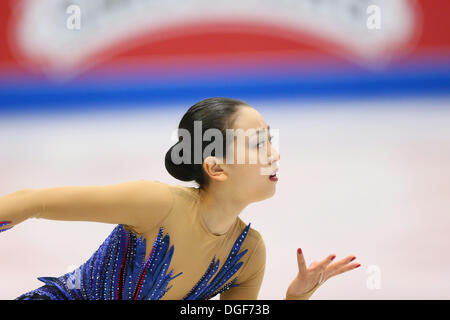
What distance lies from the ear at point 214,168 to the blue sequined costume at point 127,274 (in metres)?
0.22

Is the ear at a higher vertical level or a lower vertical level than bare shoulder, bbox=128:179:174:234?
higher

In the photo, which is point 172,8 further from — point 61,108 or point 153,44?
point 61,108

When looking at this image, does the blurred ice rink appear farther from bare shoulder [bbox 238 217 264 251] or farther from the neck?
the neck

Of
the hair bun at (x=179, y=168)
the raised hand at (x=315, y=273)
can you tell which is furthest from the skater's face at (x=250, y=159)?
the raised hand at (x=315, y=273)

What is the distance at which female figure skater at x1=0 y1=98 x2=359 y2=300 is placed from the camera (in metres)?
1.66

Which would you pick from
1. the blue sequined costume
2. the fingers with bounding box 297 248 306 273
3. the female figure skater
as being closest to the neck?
the female figure skater

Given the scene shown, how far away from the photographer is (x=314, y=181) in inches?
131

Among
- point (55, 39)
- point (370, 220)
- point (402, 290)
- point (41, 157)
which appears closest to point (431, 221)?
point (370, 220)

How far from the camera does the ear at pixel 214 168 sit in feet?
5.63

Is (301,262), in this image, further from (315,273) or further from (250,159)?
(250,159)

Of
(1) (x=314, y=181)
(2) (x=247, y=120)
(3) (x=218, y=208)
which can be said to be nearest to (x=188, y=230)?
(3) (x=218, y=208)

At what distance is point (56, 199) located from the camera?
1.53 m

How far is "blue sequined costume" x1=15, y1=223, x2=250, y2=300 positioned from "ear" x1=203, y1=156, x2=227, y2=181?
217 millimetres
